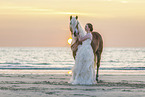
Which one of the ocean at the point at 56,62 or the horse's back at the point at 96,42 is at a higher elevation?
the horse's back at the point at 96,42

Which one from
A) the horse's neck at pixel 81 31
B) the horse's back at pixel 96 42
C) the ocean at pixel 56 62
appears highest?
the horse's neck at pixel 81 31

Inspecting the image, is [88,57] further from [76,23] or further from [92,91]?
[92,91]

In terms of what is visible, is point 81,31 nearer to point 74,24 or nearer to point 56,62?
point 74,24

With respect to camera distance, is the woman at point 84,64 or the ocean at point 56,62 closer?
the woman at point 84,64

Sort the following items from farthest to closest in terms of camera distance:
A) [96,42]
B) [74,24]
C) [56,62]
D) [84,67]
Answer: [56,62]
[96,42]
[84,67]
[74,24]

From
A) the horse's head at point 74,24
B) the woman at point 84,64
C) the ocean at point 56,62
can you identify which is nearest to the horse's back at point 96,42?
the woman at point 84,64

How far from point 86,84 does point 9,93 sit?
3445 mm

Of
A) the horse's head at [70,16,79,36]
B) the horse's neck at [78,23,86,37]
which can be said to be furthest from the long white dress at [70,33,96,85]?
the horse's head at [70,16,79,36]

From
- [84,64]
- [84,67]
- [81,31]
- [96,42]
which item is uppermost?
[81,31]

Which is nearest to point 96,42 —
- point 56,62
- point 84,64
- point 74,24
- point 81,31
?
point 81,31

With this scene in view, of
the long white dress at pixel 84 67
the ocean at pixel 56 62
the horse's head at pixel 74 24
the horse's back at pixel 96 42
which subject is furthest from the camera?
the ocean at pixel 56 62

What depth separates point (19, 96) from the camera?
9.14 meters

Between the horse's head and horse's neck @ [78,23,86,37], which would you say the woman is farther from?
the horse's head

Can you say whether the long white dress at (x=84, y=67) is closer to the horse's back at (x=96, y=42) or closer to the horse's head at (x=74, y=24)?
the horse's head at (x=74, y=24)
